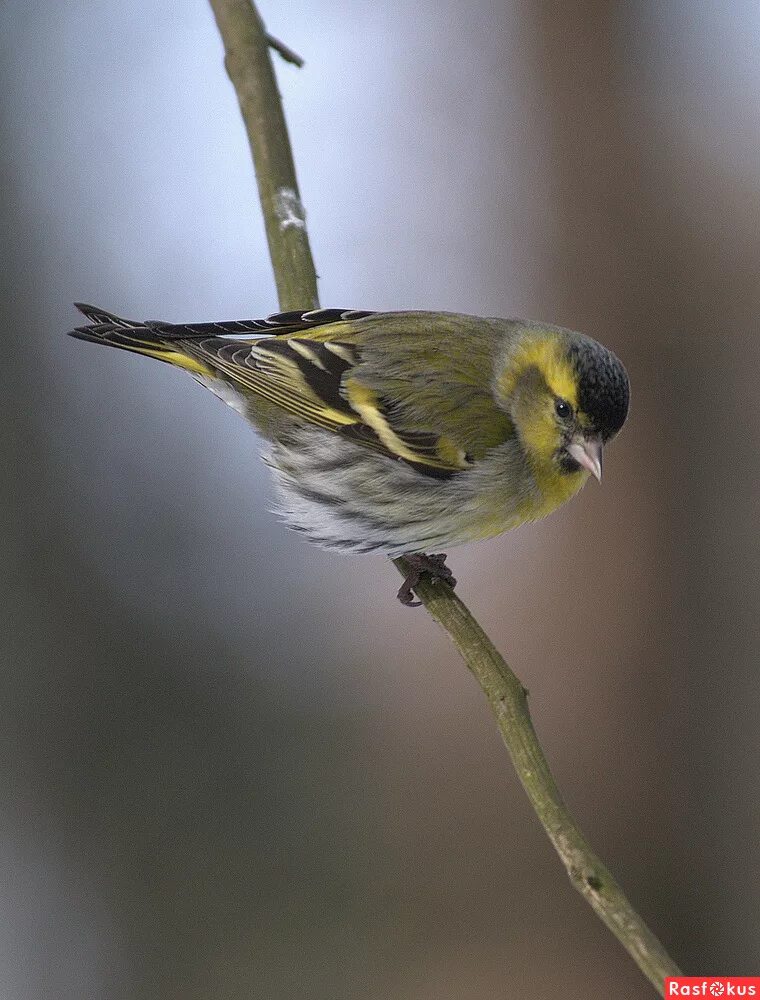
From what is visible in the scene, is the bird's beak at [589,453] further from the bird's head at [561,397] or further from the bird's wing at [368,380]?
the bird's wing at [368,380]

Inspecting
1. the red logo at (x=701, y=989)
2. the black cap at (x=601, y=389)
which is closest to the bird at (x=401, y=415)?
the black cap at (x=601, y=389)

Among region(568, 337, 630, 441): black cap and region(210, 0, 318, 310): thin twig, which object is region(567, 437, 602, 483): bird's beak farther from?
region(210, 0, 318, 310): thin twig

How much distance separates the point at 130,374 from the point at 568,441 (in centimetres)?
A: 301

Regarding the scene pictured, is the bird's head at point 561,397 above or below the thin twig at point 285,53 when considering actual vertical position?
below

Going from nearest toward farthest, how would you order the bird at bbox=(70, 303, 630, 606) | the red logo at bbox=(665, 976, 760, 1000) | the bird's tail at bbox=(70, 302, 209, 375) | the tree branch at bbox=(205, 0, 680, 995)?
the red logo at bbox=(665, 976, 760, 1000) < the tree branch at bbox=(205, 0, 680, 995) < the bird's tail at bbox=(70, 302, 209, 375) < the bird at bbox=(70, 303, 630, 606)

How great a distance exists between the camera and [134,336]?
241cm

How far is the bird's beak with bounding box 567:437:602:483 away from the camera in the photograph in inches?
89.5

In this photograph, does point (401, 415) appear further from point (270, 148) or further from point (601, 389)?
point (270, 148)

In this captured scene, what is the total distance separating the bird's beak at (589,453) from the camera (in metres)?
2.27

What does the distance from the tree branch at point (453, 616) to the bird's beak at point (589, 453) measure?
41cm

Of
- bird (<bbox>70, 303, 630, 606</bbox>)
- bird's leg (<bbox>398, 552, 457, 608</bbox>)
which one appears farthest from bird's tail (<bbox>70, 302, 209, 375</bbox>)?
bird's leg (<bbox>398, 552, 457, 608</bbox>)

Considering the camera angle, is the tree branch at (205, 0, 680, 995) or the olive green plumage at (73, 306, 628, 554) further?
the olive green plumage at (73, 306, 628, 554)

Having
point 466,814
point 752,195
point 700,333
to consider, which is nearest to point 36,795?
point 466,814

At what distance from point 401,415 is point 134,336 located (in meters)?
0.65
